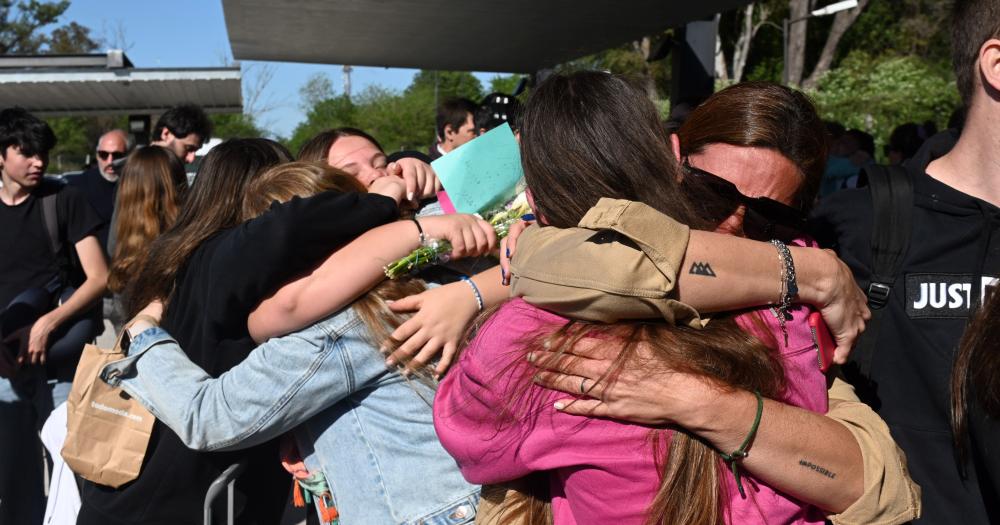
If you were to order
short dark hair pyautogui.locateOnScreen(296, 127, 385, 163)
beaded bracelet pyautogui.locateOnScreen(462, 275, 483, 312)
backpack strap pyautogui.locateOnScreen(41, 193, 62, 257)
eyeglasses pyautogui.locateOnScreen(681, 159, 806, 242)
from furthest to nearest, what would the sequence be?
1. backpack strap pyautogui.locateOnScreen(41, 193, 62, 257)
2. short dark hair pyautogui.locateOnScreen(296, 127, 385, 163)
3. beaded bracelet pyautogui.locateOnScreen(462, 275, 483, 312)
4. eyeglasses pyautogui.locateOnScreen(681, 159, 806, 242)

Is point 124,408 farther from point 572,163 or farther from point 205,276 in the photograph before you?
point 572,163

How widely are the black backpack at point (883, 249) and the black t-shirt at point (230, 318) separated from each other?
117 centimetres

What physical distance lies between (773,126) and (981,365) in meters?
0.56

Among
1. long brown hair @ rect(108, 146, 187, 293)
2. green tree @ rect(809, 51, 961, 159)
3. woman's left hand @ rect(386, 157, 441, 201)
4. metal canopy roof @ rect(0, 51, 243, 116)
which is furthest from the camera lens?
green tree @ rect(809, 51, 961, 159)

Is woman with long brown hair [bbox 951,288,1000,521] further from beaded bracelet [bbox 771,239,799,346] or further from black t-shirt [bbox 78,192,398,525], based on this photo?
black t-shirt [bbox 78,192,398,525]

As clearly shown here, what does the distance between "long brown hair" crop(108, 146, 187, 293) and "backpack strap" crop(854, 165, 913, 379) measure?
3262 mm

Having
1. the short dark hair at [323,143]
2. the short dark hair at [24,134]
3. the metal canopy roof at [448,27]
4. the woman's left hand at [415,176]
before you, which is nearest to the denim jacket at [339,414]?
the woman's left hand at [415,176]

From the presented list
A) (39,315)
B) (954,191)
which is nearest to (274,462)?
(954,191)

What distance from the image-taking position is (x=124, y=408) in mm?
2371

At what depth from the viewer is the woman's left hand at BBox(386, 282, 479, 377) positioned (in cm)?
183

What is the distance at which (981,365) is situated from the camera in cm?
140

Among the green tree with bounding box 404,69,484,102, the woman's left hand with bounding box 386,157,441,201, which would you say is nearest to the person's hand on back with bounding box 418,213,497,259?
the woman's left hand with bounding box 386,157,441,201

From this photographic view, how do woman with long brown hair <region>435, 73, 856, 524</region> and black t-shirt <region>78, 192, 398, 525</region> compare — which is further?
black t-shirt <region>78, 192, 398, 525</region>

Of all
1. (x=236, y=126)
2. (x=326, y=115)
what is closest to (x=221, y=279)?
(x=236, y=126)
